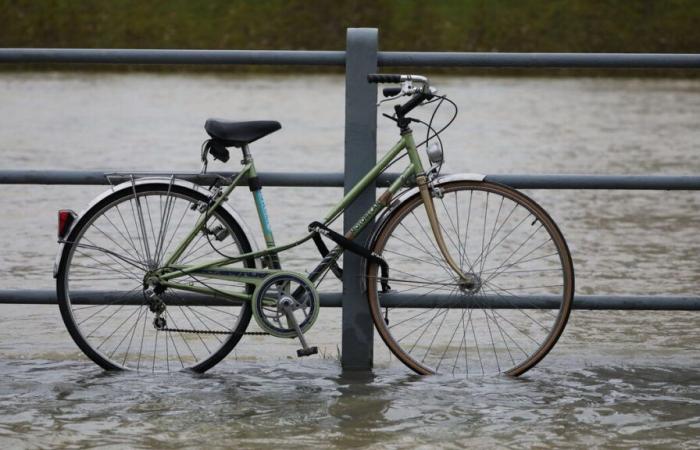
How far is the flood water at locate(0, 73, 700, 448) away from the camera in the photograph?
4.67 meters

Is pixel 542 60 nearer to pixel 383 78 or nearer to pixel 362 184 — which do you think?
pixel 383 78

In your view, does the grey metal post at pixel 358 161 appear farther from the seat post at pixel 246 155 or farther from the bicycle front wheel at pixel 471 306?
the seat post at pixel 246 155

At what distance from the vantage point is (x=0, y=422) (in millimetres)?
4719

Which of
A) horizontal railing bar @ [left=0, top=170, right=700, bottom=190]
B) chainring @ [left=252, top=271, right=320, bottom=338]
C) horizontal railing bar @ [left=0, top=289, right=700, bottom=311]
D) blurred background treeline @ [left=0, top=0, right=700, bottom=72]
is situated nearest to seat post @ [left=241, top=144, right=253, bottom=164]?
horizontal railing bar @ [left=0, top=170, right=700, bottom=190]

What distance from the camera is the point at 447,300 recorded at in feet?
17.9

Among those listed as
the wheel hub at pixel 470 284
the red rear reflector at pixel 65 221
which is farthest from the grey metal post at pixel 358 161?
the red rear reflector at pixel 65 221

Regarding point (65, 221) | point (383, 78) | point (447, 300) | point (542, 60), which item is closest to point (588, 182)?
point (542, 60)

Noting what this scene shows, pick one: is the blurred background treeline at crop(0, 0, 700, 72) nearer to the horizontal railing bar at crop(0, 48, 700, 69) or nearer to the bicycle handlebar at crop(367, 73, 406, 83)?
the horizontal railing bar at crop(0, 48, 700, 69)

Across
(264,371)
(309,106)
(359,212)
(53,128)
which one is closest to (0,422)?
(264,371)

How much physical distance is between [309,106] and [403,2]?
1929 centimetres

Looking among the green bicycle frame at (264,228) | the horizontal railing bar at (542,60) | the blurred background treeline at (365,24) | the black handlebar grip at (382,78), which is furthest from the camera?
the blurred background treeline at (365,24)

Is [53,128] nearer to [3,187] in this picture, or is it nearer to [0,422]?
[3,187]

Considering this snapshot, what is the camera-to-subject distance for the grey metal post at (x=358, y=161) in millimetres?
5457

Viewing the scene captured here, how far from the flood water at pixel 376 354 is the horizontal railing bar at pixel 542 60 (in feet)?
4.09
